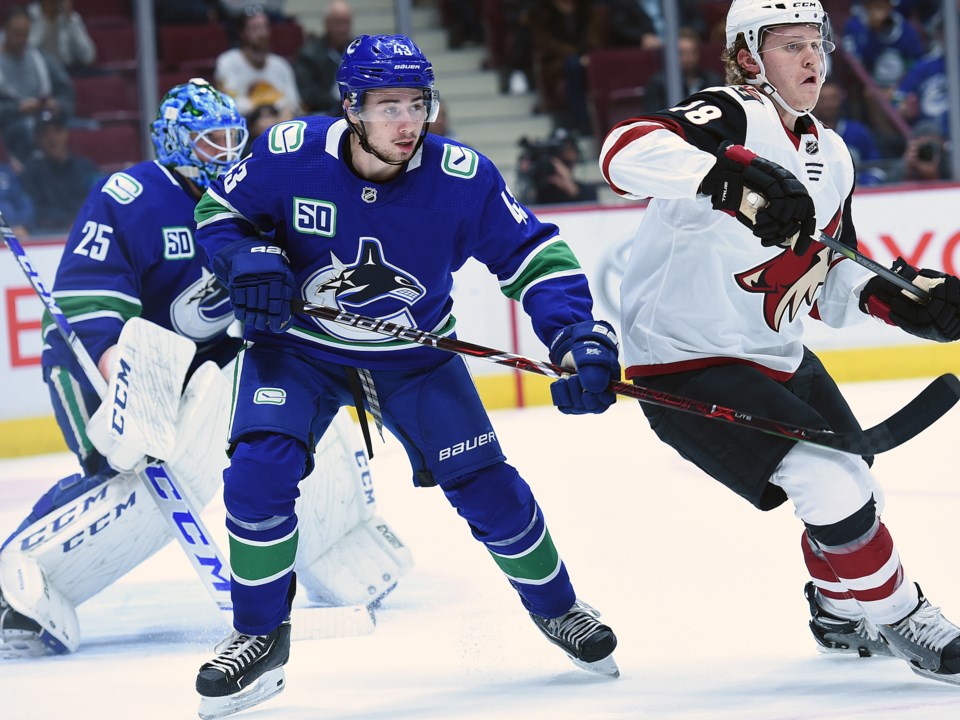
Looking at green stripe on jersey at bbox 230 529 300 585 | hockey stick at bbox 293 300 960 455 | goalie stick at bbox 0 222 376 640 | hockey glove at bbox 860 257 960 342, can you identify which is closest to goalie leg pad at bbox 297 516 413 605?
goalie stick at bbox 0 222 376 640

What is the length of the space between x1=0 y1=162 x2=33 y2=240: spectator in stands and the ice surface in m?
1.42

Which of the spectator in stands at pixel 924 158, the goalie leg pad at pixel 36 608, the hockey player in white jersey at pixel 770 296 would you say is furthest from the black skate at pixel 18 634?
the spectator in stands at pixel 924 158

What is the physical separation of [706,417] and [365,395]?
0.63m

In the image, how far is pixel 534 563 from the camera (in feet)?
8.77

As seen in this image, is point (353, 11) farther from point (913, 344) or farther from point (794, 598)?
point (794, 598)

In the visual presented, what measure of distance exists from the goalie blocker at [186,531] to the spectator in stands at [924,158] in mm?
4167

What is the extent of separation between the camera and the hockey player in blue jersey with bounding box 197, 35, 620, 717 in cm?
249

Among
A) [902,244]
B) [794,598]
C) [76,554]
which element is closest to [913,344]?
[902,244]

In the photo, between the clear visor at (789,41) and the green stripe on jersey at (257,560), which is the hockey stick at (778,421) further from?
the clear visor at (789,41)

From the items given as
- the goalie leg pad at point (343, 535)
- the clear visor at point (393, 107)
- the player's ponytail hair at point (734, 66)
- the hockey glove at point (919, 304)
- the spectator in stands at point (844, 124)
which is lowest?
the goalie leg pad at point (343, 535)

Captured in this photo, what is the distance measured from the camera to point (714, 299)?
2.49 metres

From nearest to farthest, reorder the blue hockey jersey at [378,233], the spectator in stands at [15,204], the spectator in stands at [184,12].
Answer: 1. the blue hockey jersey at [378,233]
2. the spectator in stands at [15,204]
3. the spectator in stands at [184,12]

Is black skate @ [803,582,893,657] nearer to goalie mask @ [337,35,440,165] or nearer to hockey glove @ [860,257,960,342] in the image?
hockey glove @ [860,257,960,342]

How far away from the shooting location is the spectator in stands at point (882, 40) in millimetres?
7375
